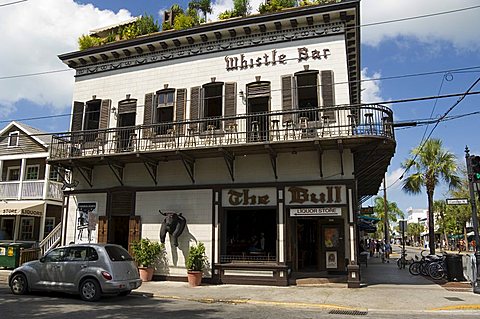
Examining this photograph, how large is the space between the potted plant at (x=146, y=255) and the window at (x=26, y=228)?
13079 millimetres

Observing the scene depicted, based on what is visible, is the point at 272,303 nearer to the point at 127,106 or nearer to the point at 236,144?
the point at 236,144

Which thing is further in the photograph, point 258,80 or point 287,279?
point 258,80

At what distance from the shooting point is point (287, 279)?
14.3 m

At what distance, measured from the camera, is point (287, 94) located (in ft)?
51.3

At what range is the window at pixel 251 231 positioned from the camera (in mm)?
16938

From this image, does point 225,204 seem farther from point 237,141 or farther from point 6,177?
point 6,177

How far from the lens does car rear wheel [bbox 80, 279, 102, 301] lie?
11.0 metres

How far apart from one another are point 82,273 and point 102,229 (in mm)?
6270

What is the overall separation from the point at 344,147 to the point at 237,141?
399 centimetres

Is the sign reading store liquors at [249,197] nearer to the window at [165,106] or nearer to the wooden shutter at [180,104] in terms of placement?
the wooden shutter at [180,104]

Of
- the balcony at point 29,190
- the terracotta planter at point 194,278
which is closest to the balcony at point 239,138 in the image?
the terracotta planter at point 194,278

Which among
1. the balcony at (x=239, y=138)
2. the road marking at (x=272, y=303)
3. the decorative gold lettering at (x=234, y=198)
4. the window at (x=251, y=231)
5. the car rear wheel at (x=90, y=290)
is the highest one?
the balcony at (x=239, y=138)

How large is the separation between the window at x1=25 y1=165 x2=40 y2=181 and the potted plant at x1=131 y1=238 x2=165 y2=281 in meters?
12.9

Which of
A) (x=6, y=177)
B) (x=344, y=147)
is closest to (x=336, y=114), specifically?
(x=344, y=147)
